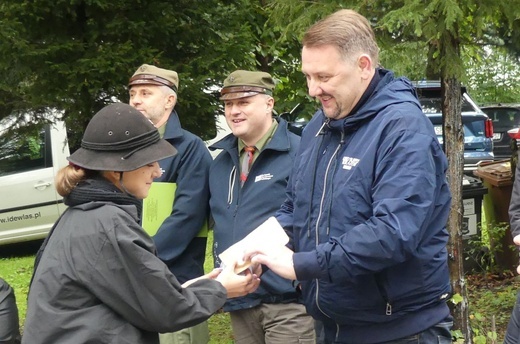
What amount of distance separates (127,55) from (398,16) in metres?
2.26

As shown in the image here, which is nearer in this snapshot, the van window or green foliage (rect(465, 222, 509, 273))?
green foliage (rect(465, 222, 509, 273))

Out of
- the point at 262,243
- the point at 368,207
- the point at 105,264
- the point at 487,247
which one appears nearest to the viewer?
the point at 105,264

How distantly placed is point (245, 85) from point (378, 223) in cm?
186

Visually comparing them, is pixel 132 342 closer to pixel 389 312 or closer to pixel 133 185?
pixel 133 185

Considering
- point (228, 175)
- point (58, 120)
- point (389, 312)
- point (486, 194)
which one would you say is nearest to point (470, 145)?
point (486, 194)

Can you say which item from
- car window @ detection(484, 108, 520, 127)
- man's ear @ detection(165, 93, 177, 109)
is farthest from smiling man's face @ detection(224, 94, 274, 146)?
car window @ detection(484, 108, 520, 127)

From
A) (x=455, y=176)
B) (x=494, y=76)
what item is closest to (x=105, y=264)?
(x=455, y=176)

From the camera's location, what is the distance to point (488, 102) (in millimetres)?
22203

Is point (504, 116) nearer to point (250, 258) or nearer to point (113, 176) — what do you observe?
point (250, 258)

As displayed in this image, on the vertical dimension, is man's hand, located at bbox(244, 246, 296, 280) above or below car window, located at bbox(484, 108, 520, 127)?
below

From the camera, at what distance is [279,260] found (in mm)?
3074

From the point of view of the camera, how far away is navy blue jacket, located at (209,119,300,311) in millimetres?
4191

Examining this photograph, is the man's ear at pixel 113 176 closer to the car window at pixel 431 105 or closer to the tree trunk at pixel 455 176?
the tree trunk at pixel 455 176

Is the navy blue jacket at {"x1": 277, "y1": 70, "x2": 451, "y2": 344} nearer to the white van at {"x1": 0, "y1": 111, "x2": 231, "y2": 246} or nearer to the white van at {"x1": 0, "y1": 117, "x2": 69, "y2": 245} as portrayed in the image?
the white van at {"x1": 0, "y1": 111, "x2": 231, "y2": 246}
